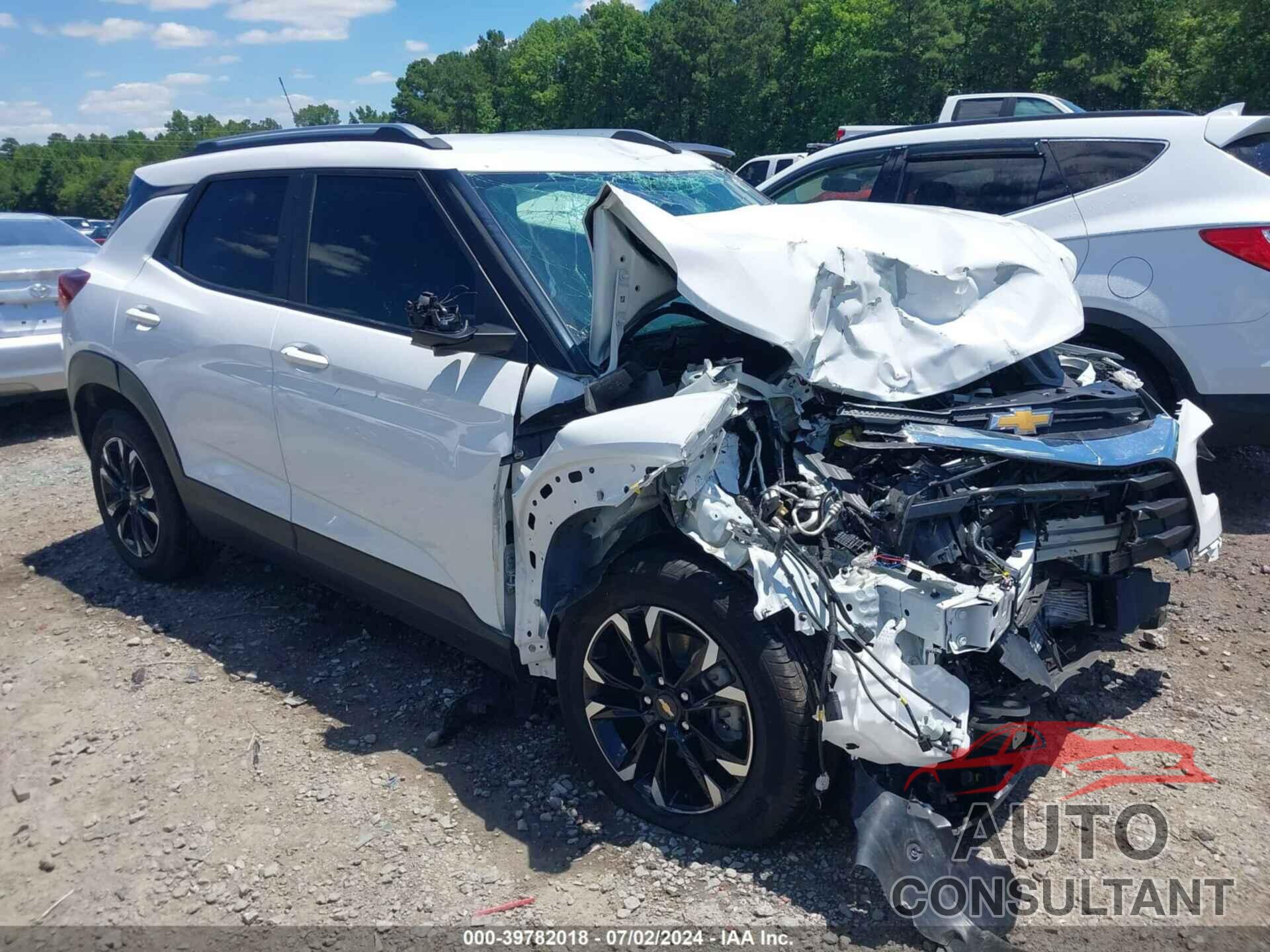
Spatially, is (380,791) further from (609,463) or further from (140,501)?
(140,501)

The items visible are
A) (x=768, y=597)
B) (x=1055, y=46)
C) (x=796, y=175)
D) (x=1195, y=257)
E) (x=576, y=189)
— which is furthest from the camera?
(x=1055, y=46)

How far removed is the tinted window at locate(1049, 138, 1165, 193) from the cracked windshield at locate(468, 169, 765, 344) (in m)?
3.01

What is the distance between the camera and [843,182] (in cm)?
683

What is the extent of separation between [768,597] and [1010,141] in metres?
4.70

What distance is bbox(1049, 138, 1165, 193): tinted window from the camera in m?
5.48

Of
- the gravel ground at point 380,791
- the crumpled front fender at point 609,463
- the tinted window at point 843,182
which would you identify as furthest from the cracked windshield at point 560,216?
the tinted window at point 843,182

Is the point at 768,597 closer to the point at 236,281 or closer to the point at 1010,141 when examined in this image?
the point at 236,281

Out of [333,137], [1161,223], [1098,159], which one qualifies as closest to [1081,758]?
[1161,223]

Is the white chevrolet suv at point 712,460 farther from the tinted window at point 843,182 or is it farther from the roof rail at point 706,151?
the tinted window at point 843,182

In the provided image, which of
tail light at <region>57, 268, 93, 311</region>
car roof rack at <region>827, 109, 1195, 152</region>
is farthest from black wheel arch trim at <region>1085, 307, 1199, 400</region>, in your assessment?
tail light at <region>57, 268, 93, 311</region>

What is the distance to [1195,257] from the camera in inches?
198

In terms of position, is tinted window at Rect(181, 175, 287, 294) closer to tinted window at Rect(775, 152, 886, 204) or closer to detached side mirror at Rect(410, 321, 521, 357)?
detached side mirror at Rect(410, 321, 521, 357)

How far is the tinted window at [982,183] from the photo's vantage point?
19.2 ft

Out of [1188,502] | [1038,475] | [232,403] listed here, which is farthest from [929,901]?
[232,403]
